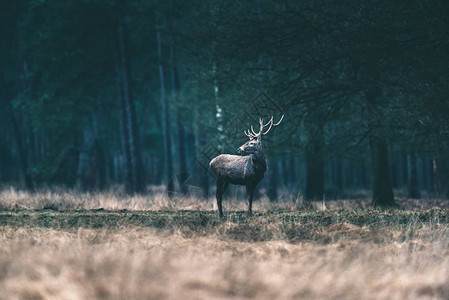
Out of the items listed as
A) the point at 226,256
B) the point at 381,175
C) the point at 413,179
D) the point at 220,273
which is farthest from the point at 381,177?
the point at 220,273

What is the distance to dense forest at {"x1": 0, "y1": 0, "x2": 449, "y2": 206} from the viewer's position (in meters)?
10.1

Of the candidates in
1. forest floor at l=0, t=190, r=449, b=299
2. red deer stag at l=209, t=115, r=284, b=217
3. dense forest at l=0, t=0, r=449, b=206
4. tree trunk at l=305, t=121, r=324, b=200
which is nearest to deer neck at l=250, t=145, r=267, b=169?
red deer stag at l=209, t=115, r=284, b=217

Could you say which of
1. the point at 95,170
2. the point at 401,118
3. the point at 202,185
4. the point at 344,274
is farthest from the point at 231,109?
the point at 344,274

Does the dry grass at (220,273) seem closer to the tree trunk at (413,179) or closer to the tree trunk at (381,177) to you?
the tree trunk at (381,177)

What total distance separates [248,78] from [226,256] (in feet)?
30.3

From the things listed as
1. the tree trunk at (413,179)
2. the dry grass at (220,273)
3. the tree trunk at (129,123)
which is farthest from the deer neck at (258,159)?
the tree trunk at (413,179)

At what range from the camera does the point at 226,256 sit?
5828 mm

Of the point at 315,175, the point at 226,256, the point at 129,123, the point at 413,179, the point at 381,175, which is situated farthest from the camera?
the point at 413,179

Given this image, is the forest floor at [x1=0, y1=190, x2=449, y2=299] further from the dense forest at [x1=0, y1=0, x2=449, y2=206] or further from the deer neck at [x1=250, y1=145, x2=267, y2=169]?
the dense forest at [x1=0, y1=0, x2=449, y2=206]

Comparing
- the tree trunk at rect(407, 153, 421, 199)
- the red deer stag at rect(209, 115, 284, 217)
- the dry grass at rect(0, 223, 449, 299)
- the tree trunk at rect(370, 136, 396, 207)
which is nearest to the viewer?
the dry grass at rect(0, 223, 449, 299)

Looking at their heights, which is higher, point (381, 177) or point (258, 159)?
point (258, 159)

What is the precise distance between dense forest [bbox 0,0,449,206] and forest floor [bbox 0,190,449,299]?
352cm

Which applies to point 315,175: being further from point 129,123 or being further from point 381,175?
point 129,123

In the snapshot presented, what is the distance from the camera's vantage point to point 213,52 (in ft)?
41.2
